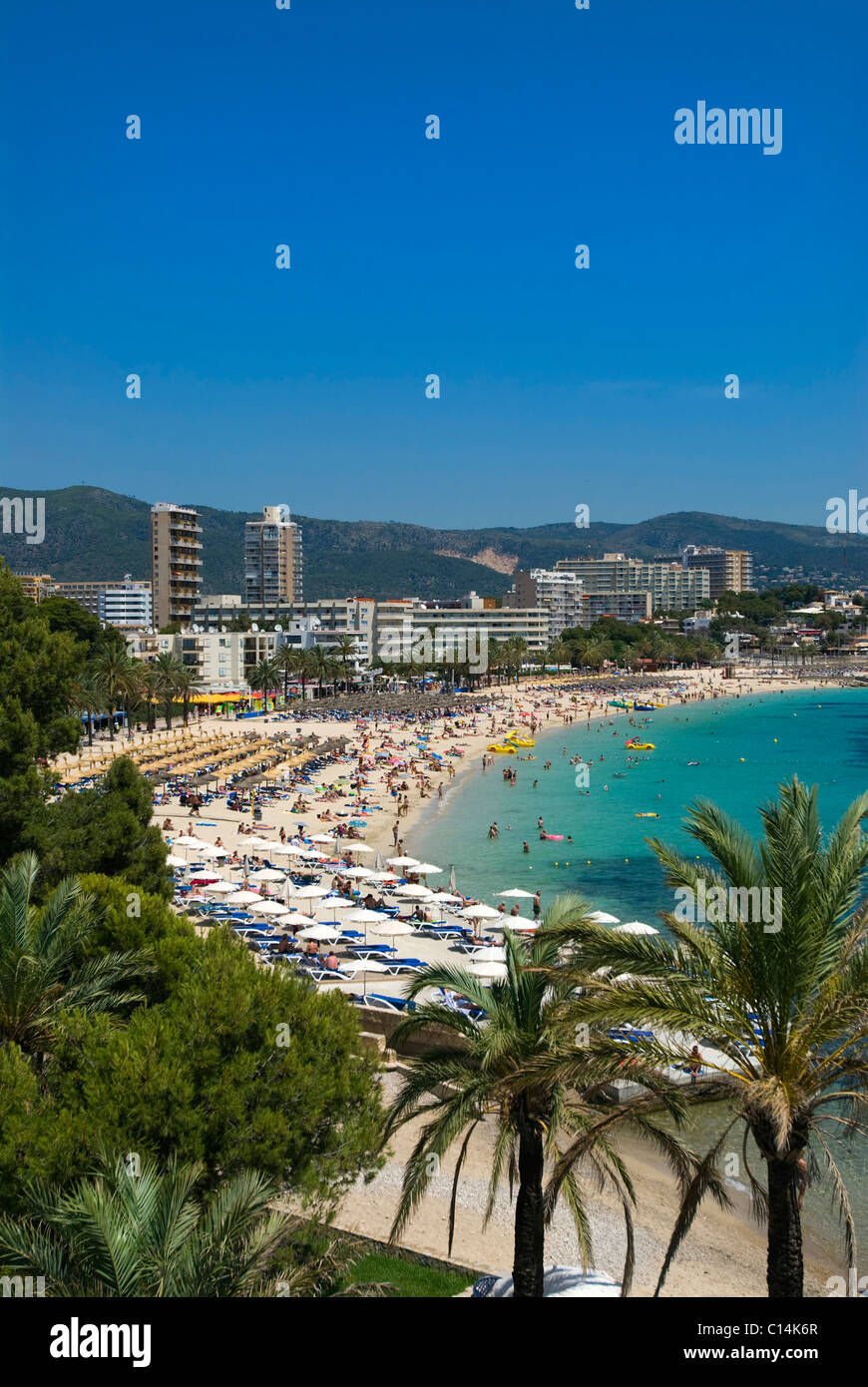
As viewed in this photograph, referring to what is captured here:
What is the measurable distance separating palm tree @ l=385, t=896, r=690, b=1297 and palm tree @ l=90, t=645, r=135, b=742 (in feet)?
167

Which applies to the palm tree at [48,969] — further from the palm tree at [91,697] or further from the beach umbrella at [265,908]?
the palm tree at [91,697]

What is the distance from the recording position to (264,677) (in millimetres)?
85500

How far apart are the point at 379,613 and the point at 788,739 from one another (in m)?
56.6

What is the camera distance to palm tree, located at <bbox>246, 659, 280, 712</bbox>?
85.6m

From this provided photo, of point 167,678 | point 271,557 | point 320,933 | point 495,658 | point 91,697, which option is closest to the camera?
point 320,933

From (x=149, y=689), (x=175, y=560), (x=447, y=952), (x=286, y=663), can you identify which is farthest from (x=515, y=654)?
(x=447, y=952)

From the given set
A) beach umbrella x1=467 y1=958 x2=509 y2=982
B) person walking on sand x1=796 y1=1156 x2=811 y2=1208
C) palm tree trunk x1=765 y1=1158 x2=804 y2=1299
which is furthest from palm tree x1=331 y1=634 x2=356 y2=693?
palm tree trunk x1=765 y1=1158 x2=804 y2=1299

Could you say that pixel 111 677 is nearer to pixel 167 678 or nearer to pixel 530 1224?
pixel 167 678

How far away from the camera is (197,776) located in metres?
45.8

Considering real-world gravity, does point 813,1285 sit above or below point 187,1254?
below

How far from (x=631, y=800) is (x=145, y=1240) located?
151 ft

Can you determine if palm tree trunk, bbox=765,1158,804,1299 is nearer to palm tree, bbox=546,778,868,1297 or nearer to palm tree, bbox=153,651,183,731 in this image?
palm tree, bbox=546,778,868,1297
